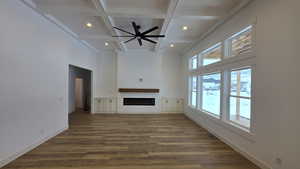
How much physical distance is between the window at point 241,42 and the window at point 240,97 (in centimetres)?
46

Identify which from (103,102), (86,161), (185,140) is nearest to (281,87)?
(185,140)

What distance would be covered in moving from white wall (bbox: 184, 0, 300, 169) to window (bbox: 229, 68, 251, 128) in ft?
1.08

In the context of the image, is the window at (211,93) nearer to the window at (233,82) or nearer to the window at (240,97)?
the window at (233,82)

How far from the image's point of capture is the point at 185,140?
3.91 meters

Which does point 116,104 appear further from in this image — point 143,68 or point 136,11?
point 136,11

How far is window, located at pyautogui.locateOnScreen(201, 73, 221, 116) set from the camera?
441 centimetres

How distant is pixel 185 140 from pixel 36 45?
427cm

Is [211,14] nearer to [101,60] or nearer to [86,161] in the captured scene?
[86,161]

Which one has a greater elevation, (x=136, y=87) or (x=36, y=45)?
(x=36, y=45)

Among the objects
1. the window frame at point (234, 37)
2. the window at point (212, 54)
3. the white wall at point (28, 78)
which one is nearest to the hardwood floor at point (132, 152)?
the white wall at point (28, 78)

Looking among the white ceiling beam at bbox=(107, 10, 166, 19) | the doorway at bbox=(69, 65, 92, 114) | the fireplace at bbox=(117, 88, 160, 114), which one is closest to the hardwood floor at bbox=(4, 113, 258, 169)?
the fireplace at bbox=(117, 88, 160, 114)

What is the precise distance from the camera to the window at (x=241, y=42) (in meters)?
3.11

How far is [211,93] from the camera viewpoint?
4961 millimetres

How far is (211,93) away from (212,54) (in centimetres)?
130
